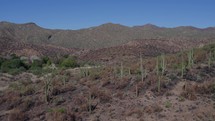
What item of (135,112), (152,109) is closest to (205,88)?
(152,109)

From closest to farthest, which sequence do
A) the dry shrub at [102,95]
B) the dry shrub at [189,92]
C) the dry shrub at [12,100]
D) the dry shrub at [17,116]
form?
the dry shrub at [17,116]
the dry shrub at [189,92]
the dry shrub at [102,95]
the dry shrub at [12,100]

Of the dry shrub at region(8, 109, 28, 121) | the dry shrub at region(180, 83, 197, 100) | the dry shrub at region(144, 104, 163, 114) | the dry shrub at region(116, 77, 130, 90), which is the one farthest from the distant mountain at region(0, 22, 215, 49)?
the dry shrub at region(144, 104, 163, 114)

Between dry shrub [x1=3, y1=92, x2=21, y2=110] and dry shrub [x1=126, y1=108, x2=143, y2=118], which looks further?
dry shrub [x1=3, y1=92, x2=21, y2=110]

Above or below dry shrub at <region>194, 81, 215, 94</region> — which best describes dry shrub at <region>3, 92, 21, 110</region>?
below

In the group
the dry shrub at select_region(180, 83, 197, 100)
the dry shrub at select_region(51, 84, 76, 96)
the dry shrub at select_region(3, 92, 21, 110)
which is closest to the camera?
the dry shrub at select_region(180, 83, 197, 100)

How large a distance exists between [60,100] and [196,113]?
8102 millimetres

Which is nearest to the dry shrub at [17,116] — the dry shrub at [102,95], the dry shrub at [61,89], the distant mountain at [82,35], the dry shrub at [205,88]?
the dry shrub at [61,89]

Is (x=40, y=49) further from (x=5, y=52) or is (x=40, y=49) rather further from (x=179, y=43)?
(x=179, y=43)

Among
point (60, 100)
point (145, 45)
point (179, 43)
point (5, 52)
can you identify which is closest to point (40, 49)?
point (5, 52)

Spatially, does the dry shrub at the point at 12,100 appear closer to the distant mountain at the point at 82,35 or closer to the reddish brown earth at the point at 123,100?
the reddish brown earth at the point at 123,100

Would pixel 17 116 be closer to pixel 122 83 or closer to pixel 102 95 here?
pixel 102 95

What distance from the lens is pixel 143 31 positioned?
108500 mm

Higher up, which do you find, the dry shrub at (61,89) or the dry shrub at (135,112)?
the dry shrub at (61,89)

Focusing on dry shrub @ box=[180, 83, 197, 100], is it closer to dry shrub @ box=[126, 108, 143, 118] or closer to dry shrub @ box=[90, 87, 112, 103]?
dry shrub @ box=[126, 108, 143, 118]
